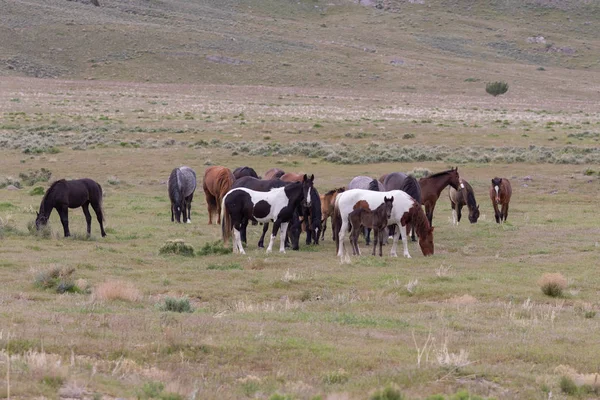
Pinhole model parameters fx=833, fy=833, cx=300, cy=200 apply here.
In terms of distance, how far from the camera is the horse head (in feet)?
58.8

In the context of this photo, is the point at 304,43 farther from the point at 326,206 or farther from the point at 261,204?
the point at 261,204

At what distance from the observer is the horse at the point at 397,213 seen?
17594 mm

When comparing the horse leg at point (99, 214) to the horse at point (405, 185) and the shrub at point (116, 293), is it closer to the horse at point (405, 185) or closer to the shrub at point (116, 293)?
the horse at point (405, 185)

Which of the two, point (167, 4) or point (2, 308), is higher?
point (167, 4)

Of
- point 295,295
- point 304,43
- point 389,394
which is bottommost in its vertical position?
point 389,394

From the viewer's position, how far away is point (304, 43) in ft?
363

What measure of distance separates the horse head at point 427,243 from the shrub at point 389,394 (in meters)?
11.0

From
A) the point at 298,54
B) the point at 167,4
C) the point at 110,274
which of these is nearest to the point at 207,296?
the point at 110,274

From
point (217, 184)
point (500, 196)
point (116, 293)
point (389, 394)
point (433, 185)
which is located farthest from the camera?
point (500, 196)

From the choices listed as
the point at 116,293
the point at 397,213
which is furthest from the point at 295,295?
the point at 397,213

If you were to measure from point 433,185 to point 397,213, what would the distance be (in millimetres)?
4135

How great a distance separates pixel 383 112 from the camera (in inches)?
2498

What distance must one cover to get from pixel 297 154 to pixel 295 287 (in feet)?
83.8

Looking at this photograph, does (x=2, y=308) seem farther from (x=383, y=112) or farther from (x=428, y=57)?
(x=428, y=57)
